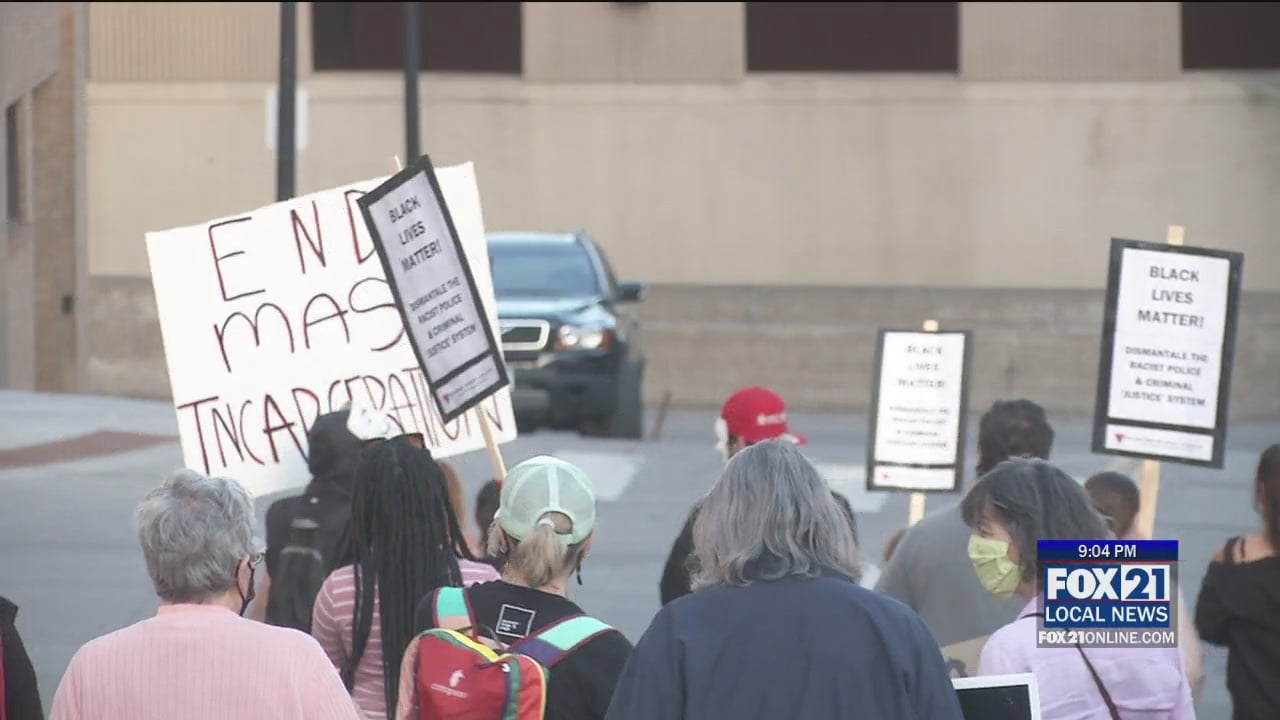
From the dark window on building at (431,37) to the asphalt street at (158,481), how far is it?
9.42m

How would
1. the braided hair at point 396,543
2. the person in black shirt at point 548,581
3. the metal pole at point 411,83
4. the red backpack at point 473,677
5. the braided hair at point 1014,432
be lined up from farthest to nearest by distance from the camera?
the metal pole at point 411,83 < the braided hair at point 1014,432 < the braided hair at point 396,543 < the person in black shirt at point 548,581 < the red backpack at point 473,677

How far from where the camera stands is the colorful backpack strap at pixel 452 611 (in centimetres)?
427

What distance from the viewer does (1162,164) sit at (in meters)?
25.5

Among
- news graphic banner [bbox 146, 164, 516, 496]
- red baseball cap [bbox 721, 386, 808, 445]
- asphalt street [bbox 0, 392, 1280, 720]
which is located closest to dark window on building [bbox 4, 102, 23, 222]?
asphalt street [bbox 0, 392, 1280, 720]

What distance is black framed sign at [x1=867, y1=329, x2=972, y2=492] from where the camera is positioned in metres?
7.96

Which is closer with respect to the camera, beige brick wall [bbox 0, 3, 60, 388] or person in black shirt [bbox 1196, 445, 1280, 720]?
person in black shirt [bbox 1196, 445, 1280, 720]

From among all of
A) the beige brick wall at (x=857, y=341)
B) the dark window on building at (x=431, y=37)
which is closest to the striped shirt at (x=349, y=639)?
the beige brick wall at (x=857, y=341)

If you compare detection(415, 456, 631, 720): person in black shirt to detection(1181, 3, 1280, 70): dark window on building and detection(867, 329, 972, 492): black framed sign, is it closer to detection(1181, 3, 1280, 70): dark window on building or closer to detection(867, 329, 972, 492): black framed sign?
detection(867, 329, 972, 492): black framed sign

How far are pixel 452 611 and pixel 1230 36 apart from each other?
23549 mm

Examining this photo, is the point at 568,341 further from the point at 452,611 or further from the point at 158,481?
the point at 452,611

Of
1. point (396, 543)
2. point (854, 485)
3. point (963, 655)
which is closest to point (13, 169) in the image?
point (854, 485)

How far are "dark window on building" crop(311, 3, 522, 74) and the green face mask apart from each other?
22.0 metres

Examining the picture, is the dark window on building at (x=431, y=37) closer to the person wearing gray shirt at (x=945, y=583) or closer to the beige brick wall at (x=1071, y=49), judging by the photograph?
the beige brick wall at (x=1071, y=49)

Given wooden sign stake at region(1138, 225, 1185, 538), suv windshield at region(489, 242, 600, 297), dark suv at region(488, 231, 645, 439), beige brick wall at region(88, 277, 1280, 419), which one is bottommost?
beige brick wall at region(88, 277, 1280, 419)
